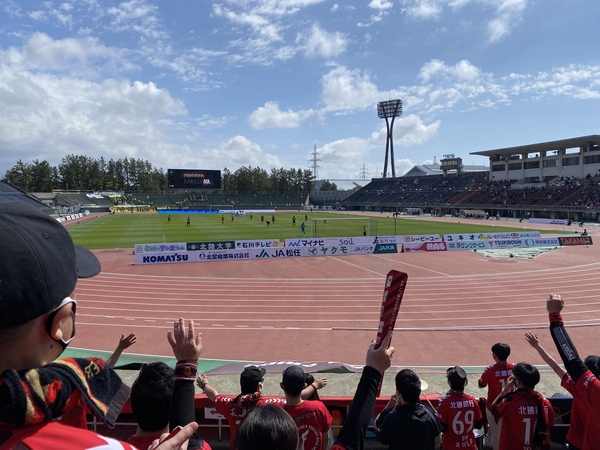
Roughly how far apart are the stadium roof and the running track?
45242 mm

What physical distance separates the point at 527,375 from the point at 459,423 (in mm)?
854

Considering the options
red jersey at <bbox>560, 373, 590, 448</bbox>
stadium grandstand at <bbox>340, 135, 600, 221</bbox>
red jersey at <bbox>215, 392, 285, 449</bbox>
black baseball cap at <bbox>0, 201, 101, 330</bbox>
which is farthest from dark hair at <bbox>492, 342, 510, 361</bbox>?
stadium grandstand at <bbox>340, 135, 600, 221</bbox>

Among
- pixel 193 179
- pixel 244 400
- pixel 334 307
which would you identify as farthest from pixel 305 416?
pixel 193 179

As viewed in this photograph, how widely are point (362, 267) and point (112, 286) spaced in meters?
14.4

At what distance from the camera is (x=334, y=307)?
16219mm

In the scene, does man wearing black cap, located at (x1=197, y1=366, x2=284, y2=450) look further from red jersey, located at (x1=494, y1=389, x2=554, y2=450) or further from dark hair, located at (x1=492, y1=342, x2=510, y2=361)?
dark hair, located at (x1=492, y1=342, x2=510, y2=361)

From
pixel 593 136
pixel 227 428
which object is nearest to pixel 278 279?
pixel 227 428

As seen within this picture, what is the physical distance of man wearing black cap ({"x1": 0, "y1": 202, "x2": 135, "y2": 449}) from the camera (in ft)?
3.83

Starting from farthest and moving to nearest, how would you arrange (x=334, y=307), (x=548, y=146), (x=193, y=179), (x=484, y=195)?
1. (x=193, y=179)
2. (x=484, y=195)
3. (x=548, y=146)
4. (x=334, y=307)

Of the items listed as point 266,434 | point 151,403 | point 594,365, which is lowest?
point 594,365

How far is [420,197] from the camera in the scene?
9481cm

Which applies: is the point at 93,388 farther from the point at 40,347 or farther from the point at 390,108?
the point at 390,108

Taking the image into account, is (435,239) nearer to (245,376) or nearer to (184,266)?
(184,266)

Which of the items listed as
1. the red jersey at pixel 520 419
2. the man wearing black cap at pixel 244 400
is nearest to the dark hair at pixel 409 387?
the man wearing black cap at pixel 244 400
